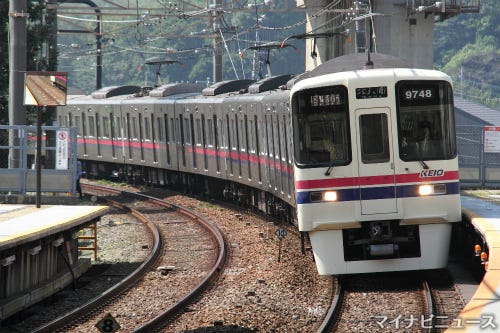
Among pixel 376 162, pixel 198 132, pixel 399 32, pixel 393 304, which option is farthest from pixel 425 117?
pixel 399 32

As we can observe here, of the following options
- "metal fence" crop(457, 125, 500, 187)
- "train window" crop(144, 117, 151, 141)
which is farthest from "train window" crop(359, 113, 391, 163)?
"train window" crop(144, 117, 151, 141)

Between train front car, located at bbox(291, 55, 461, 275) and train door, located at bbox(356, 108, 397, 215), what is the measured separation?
1cm

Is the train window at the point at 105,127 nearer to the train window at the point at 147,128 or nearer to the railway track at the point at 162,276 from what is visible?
the train window at the point at 147,128

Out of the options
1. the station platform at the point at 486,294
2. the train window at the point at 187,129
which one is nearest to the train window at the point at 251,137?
the train window at the point at 187,129

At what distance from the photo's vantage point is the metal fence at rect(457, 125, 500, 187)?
941 inches

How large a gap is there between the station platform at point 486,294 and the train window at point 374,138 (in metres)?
1.40

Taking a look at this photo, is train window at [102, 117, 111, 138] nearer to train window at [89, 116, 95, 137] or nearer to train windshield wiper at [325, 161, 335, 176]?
train window at [89, 116, 95, 137]

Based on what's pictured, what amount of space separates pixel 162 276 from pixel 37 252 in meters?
2.39

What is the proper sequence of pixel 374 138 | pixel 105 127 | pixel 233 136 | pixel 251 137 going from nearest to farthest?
1. pixel 374 138
2. pixel 251 137
3. pixel 233 136
4. pixel 105 127

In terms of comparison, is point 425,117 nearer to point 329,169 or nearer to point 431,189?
point 431,189

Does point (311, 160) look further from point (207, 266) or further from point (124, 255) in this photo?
point (124, 255)

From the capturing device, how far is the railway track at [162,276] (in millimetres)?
10492

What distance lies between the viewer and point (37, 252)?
38.2 ft

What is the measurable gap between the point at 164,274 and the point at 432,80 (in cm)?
456
